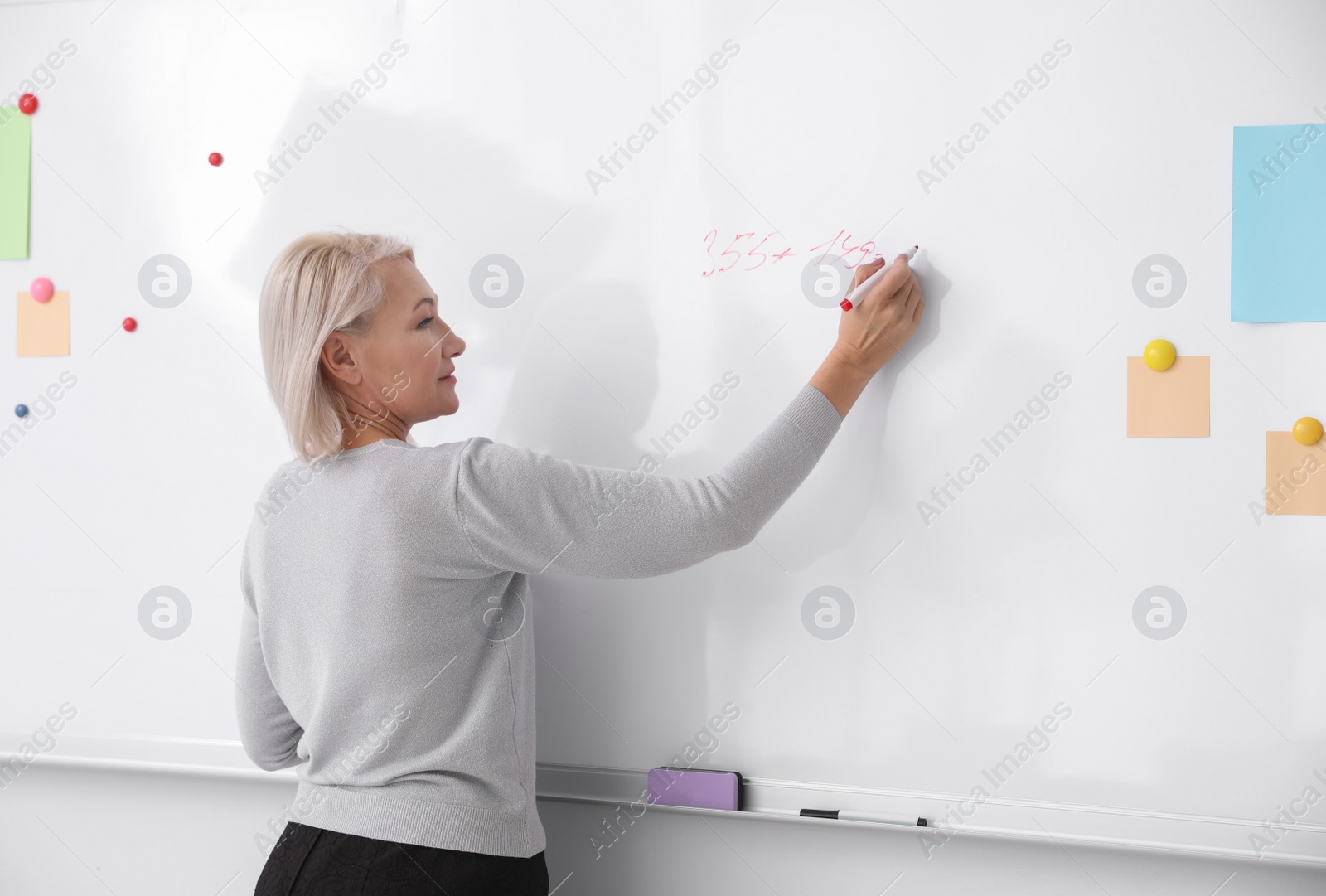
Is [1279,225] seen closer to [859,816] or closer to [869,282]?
[869,282]

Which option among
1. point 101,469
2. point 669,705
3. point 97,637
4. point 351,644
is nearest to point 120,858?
point 97,637

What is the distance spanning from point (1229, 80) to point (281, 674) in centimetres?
125

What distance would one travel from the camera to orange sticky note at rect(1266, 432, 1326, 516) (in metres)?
1.00

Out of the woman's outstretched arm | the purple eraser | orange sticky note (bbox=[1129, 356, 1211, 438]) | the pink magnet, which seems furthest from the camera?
the pink magnet

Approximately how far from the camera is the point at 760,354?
1144mm

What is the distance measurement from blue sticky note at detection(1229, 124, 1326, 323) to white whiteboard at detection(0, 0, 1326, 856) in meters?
0.02

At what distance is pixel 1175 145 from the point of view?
3.37 ft

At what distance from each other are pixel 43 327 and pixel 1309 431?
5.46 ft

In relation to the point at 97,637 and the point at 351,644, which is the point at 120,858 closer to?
the point at 97,637

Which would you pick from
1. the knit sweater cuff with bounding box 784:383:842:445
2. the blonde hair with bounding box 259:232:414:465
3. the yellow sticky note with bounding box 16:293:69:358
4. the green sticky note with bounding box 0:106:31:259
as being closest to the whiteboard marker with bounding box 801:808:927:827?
the knit sweater cuff with bounding box 784:383:842:445

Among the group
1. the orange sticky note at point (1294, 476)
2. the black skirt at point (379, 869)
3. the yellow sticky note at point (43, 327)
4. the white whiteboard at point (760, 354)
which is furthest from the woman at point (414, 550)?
the yellow sticky note at point (43, 327)

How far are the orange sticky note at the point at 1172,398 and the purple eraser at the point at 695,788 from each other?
2.06 feet

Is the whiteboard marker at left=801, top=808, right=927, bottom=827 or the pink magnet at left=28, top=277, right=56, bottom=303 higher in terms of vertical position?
the whiteboard marker at left=801, top=808, right=927, bottom=827

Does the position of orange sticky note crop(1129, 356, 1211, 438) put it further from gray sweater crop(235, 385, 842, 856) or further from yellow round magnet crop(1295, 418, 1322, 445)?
gray sweater crop(235, 385, 842, 856)
